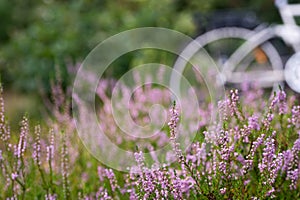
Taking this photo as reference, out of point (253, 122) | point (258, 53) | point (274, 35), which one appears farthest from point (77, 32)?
point (253, 122)

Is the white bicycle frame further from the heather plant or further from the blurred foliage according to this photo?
the heather plant

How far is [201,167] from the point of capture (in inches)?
107

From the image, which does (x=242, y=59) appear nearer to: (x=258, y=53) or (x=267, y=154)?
(x=258, y=53)

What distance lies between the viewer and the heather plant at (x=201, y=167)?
2.24 meters

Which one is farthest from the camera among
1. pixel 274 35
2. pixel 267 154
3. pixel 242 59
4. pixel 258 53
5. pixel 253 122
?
pixel 258 53

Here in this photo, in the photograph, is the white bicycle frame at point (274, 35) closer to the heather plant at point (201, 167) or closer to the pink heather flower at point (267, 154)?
the heather plant at point (201, 167)

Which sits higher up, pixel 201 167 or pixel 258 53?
pixel 258 53

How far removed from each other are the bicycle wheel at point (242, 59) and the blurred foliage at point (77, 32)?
482mm

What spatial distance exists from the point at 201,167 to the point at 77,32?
16.5 feet

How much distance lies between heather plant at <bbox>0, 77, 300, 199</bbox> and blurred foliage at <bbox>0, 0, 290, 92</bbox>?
11.0 ft

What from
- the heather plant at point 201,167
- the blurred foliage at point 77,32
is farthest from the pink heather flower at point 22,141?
the blurred foliage at point 77,32

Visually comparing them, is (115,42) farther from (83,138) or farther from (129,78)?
(83,138)

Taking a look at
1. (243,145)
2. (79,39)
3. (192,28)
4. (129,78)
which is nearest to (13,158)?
(243,145)

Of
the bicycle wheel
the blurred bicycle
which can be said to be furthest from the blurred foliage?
the blurred bicycle
